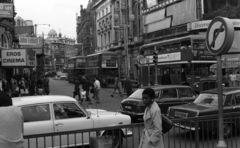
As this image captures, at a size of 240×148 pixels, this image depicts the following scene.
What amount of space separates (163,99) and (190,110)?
294 cm

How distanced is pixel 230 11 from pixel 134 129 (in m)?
28.8

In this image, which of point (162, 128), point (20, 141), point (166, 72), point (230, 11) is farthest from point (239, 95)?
point (230, 11)

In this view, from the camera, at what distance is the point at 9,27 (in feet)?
93.2

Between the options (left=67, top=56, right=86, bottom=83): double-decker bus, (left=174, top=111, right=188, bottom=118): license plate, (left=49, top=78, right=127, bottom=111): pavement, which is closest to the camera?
(left=174, top=111, right=188, bottom=118): license plate

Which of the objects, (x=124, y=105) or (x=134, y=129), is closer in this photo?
(x=134, y=129)

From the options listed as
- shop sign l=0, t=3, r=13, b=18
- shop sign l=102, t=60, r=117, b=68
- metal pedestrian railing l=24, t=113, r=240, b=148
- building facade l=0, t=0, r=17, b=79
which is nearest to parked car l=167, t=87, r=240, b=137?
metal pedestrian railing l=24, t=113, r=240, b=148

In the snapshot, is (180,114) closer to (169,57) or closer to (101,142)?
(101,142)

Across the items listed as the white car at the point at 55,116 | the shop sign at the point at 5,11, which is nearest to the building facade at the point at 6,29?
the shop sign at the point at 5,11

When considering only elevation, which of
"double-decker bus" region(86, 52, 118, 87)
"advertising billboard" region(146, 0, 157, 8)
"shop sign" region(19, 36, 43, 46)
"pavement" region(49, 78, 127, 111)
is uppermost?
"advertising billboard" region(146, 0, 157, 8)

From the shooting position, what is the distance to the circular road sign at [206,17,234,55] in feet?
14.4

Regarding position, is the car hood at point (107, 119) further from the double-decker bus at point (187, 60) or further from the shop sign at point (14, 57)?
the shop sign at point (14, 57)

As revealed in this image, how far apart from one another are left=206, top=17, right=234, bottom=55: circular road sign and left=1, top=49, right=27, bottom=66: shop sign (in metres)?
22.3

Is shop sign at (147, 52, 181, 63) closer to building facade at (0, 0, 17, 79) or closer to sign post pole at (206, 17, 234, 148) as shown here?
building facade at (0, 0, 17, 79)

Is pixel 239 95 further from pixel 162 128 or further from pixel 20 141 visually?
pixel 20 141
